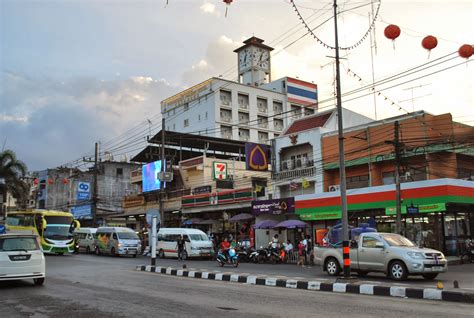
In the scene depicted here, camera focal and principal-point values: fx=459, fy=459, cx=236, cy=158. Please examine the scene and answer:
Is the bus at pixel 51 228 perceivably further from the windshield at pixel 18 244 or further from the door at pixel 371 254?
the door at pixel 371 254

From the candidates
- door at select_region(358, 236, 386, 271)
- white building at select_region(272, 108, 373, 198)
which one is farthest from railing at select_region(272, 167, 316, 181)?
door at select_region(358, 236, 386, 271)

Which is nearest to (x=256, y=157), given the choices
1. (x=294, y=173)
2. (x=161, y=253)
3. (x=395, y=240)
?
(x=294, y=173)

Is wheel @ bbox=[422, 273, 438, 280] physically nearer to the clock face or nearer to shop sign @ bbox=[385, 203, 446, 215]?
shop sign @ bbox=[385, 203, 446, 215]

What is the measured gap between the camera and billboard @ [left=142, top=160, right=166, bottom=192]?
158ft

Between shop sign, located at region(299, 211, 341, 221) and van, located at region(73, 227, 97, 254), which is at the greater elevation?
shop sign, located at region(299, 211, 341, 221)

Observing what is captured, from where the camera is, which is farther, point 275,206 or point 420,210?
point 275,206

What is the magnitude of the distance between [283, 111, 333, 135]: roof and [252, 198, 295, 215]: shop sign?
7.67 meters

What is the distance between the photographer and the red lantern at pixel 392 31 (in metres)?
13.4

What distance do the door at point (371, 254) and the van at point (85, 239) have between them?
25.6 meters

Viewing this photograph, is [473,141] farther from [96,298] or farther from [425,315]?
[96,298]

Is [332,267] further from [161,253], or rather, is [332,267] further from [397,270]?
[161,253]

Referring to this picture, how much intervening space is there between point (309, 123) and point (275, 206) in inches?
374

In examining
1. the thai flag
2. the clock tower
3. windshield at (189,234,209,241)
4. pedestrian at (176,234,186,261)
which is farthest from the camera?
the thai flag

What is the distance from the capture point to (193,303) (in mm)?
10047
